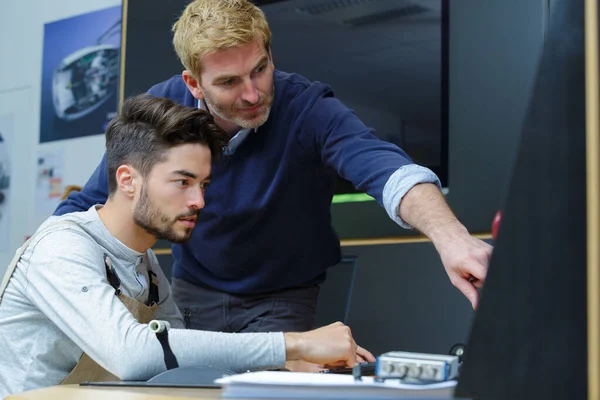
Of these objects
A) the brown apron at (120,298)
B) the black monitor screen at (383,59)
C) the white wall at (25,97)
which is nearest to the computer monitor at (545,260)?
the brown apron at (120,298)

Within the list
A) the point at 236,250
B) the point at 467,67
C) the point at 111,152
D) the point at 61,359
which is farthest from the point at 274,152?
the point at 61,359

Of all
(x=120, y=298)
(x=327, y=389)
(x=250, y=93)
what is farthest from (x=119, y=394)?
(x=250, y=93)

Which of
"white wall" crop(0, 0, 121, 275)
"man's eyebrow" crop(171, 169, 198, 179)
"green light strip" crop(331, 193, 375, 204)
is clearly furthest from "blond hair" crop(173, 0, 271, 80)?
"white wall" crop(0, 0, 121, 275)

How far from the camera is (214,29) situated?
5.33ft

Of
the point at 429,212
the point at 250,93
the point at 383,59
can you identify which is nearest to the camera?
the point at 429,212

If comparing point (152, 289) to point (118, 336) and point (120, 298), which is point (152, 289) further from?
point (118, 336)

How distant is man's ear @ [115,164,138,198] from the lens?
1.47 meters

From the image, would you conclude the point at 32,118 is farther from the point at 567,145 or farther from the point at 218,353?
the point at 567,145

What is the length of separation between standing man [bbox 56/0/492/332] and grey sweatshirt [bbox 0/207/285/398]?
380mm

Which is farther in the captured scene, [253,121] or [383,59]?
[383,59]

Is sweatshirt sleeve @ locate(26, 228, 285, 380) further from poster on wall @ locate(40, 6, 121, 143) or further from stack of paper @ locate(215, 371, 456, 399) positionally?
poster on wall @ locate(40, 6, 121, 143)

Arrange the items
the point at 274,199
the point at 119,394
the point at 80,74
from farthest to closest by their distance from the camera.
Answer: the point at 80,74 → the point at 274,199 → the point at 119,394

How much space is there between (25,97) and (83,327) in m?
2.14

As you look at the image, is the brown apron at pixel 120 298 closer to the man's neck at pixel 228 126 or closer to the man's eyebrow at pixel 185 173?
the man's eyebrow at pixel 185 173
